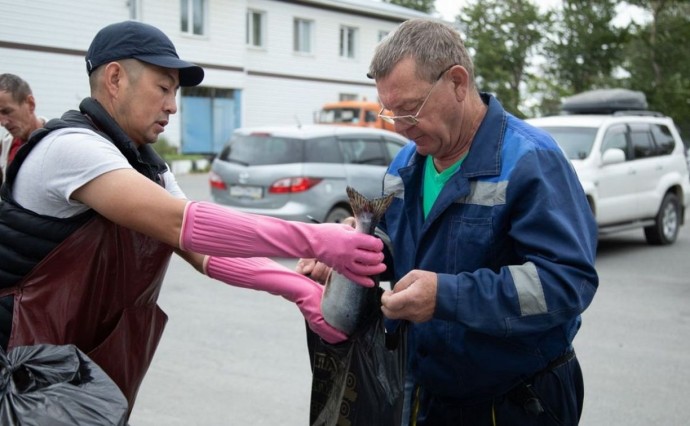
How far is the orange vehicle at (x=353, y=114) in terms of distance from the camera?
24427mm

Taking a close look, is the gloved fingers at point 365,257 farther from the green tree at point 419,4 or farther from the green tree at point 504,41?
the green tree at point 419,4

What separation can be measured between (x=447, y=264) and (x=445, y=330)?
0.20 m

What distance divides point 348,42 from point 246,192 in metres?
25.7

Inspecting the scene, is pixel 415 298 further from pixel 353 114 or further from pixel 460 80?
pixel 353 114

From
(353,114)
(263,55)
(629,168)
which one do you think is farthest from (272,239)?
(263,55)

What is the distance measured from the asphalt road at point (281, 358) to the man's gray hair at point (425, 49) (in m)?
3.02

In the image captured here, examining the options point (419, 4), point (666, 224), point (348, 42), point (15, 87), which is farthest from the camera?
point (419, 4)

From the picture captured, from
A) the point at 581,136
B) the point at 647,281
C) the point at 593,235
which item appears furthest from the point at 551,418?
the point at 581,136

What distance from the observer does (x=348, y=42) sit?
35.2m

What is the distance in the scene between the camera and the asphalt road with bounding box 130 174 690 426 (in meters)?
5.01

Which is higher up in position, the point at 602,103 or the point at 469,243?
the point at 469,243

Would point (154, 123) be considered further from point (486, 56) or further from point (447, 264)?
point (486, 56)

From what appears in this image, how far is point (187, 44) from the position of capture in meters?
26.9

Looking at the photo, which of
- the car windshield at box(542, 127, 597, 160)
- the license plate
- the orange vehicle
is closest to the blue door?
the orange vehicle
